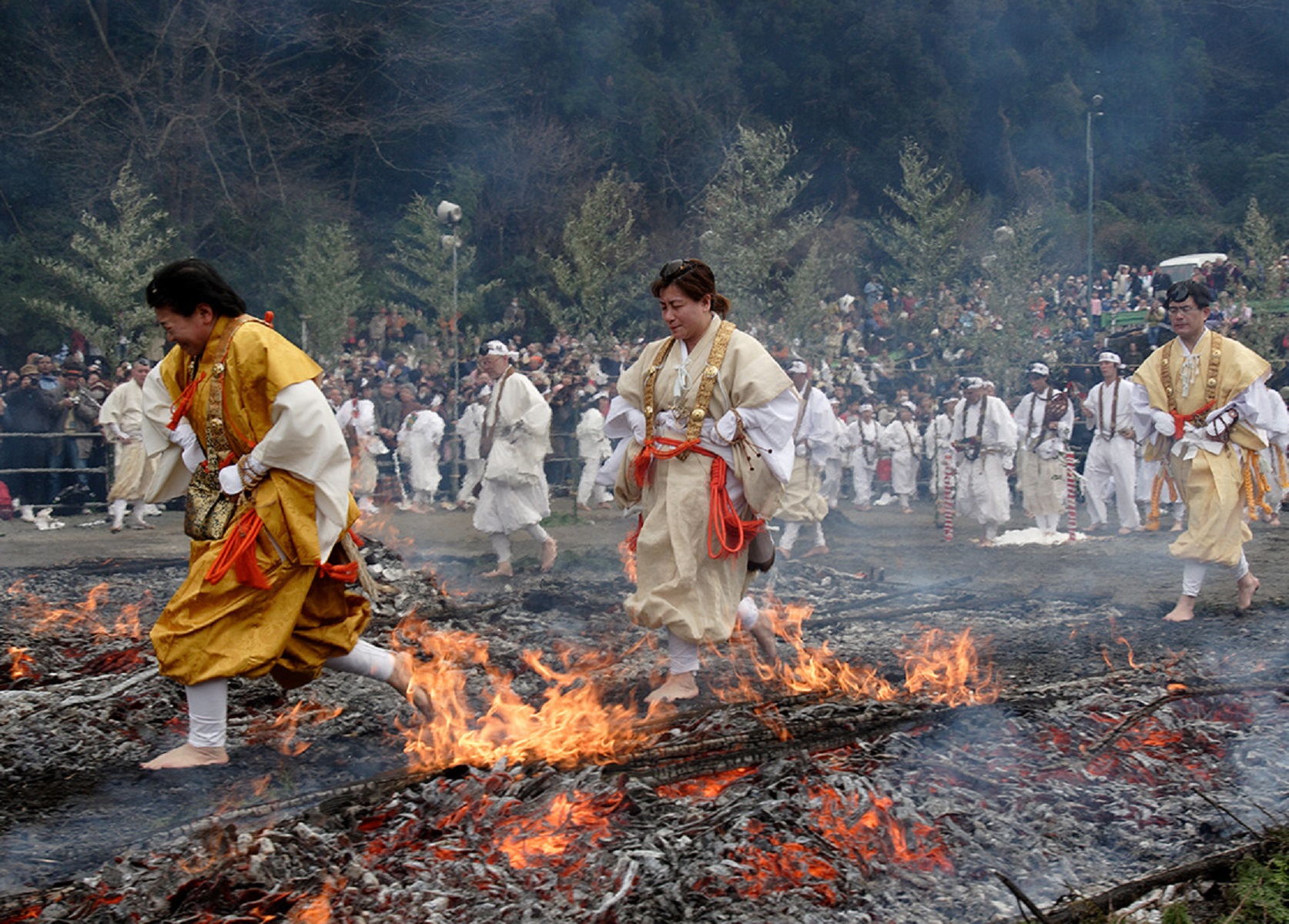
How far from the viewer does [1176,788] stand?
4.14 metres

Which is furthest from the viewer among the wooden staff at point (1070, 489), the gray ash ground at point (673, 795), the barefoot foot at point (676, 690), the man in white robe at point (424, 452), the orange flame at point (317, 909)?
the man in white robe at point (424, 452)

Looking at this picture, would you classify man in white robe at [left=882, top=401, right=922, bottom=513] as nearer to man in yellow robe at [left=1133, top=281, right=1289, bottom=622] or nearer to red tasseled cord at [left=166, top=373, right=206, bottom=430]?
man in yellow robe at [left=1133, top=281, right=1289, bottom=622]

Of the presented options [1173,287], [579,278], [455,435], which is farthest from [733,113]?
[1173,287]

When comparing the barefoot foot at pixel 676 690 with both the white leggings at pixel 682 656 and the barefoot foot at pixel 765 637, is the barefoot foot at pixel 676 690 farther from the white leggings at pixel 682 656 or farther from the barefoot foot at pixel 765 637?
the barefoot foot at pixel 765 637

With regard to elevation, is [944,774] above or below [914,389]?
below

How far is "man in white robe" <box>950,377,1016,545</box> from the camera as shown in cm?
1167

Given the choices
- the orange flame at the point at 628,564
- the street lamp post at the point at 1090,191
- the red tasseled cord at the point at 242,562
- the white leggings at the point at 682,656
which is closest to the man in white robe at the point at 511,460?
the orange flame at the point at 628,564

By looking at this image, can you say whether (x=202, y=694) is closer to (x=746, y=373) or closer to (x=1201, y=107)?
(x=746, y=373)

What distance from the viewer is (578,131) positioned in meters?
26.6

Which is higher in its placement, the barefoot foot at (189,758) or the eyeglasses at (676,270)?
the eyeglasses at (676,270)

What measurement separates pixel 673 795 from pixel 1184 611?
4.19 metres

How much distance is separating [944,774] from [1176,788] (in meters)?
0.80

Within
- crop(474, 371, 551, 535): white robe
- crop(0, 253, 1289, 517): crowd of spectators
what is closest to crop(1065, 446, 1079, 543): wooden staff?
crop(0, 253, 1289, 517): crowd of spectators

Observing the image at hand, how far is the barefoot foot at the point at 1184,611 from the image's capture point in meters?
6.89
